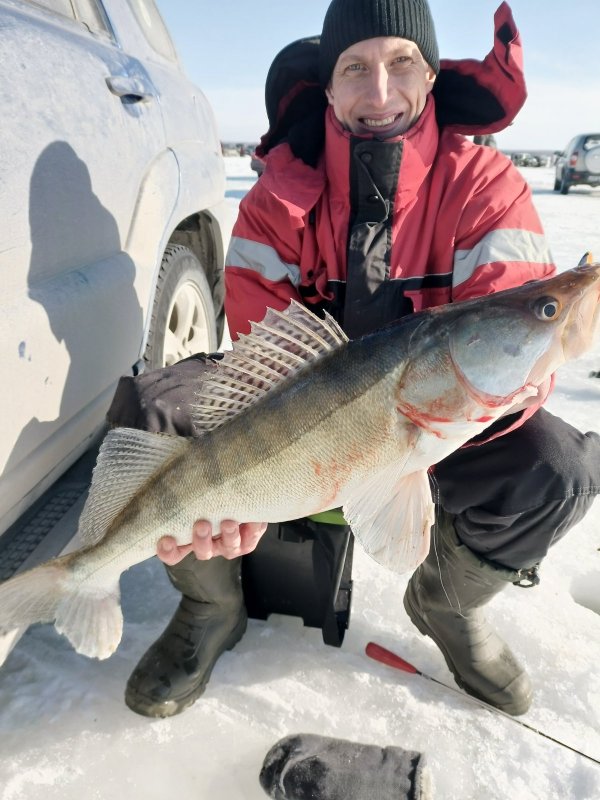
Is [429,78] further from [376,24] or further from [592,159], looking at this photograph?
[592,159]

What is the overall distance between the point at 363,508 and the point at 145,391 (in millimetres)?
809

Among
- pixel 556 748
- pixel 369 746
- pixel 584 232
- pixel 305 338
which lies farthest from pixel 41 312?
pixel 584 232

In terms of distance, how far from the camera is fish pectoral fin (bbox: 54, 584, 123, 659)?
1786 millimetres

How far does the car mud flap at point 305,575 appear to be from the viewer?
2158 millimetres

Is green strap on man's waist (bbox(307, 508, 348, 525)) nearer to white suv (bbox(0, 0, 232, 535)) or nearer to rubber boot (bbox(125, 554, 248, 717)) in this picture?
rubber boot (bbox(125, 554, 248, 717))

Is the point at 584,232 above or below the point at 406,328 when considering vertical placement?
below

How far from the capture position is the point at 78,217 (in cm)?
194

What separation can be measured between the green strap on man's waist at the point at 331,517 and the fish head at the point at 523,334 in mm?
743

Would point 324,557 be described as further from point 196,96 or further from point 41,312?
point 196,96

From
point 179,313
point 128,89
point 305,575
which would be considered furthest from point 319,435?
point 179,313

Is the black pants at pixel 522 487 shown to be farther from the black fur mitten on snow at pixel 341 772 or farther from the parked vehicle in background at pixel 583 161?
the parked vehicle in background at pixel 583 161

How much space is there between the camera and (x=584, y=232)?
36.6 feet

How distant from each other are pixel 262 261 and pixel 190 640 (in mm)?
1406

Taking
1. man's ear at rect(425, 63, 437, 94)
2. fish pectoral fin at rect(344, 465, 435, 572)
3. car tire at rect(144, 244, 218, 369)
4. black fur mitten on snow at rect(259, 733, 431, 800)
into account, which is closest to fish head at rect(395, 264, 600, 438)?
fish pectoral fin at rect(344, 465, 435, 572)
